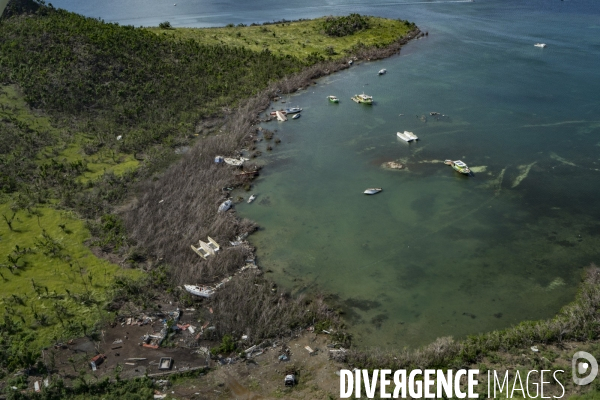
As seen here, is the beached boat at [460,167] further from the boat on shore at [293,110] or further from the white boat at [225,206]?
the boat on shore at [293,110]

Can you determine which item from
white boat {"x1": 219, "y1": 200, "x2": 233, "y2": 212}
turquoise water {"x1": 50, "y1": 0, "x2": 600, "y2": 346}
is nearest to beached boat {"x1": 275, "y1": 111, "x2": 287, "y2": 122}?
turquoise water {"x1": 50, "y1": 0, "x2": 600, "y2": 346}

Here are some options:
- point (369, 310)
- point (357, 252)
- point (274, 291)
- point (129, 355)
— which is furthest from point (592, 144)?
point (129, 355)

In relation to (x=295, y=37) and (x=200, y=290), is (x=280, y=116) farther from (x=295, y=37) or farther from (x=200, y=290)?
(x=295, y=37)

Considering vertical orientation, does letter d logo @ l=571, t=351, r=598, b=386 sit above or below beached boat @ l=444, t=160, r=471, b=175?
below

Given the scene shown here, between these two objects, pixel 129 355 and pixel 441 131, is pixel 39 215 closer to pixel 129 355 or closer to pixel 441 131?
pixel 129 355

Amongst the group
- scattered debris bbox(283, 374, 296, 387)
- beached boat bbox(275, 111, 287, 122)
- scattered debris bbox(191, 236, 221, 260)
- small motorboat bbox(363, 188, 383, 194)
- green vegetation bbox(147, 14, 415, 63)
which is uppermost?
green vegetation bbox(147, 14, 415, 63)

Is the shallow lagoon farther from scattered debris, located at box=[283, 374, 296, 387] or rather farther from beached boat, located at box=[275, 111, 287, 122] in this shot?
scattered debris, located at box=[283, 374, 296, 387]

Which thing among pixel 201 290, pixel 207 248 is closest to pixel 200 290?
pixel 201 290

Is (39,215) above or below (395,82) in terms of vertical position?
below
